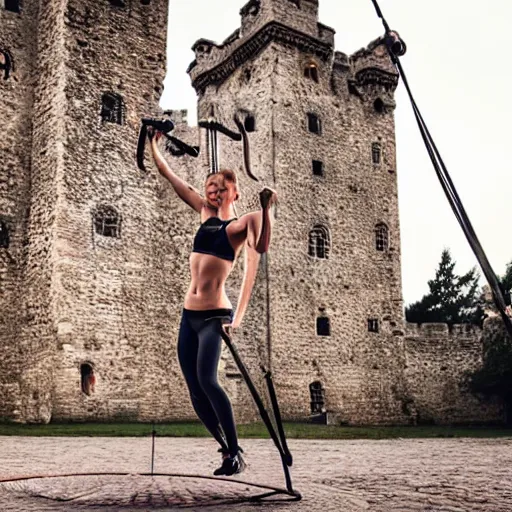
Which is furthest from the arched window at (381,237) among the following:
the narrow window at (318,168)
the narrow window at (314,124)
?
the narrow window at (314,124)

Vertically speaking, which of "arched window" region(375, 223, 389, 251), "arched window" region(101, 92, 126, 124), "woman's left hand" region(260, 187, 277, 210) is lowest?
"woman's left hand" region(260, 187, 277, 210)

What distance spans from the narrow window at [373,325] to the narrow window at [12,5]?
17.6 m

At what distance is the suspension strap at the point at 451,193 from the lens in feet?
12.4

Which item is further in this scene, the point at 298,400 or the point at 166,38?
the point at 298,400

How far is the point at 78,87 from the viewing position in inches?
818

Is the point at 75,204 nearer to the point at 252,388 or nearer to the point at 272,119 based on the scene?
the point at 272,119

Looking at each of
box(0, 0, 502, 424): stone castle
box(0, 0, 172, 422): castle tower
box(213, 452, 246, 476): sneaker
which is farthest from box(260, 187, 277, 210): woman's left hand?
box(0, 0, 172, 422): castle tower

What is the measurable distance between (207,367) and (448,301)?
43.9m

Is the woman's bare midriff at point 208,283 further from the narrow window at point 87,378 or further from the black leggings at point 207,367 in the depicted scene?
the narrow window at point 87,378

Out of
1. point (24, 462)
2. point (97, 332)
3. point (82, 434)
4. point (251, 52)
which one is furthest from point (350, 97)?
point (24, 462)

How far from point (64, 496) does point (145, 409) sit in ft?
51.8

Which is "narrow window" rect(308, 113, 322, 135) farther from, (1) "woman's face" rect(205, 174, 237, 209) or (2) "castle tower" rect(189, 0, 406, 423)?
(1) "woman's face" rect(205, 174, 237, 209)

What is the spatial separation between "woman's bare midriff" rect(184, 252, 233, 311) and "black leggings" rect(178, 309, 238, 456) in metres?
0.06

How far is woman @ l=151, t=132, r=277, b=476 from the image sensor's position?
5.59 metres
